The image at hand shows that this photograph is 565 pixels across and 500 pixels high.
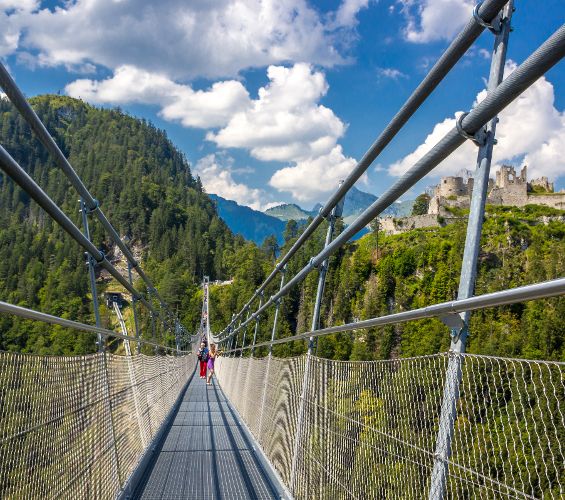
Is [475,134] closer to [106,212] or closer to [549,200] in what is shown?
[549,200]

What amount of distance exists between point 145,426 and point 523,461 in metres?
3.69

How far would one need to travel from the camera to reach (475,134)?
4.83 feet

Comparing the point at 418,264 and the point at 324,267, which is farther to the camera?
the point at 418,264

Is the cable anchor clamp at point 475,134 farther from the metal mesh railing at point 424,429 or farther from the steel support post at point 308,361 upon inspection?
the steel support post at point 308,361

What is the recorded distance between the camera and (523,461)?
1083 millimetres

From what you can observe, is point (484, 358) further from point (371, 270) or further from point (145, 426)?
point (371, 270)

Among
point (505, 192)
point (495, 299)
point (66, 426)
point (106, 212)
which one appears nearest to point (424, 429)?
point (495, 299)

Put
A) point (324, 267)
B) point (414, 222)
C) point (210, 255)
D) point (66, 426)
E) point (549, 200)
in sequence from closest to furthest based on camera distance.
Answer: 1. point (66, 426)
2. point (324, 267)
3. point (549, 200)
4. point (414, 222)
5. point (210, 255)

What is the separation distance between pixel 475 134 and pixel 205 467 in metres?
3.33

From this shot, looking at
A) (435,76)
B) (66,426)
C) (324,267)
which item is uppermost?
(435,76)

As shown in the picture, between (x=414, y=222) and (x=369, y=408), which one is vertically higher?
(x=414, y=222)

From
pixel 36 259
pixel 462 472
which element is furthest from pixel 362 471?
pixel 36 259

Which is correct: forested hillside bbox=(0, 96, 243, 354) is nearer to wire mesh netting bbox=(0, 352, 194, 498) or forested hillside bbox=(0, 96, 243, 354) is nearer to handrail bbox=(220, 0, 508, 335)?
wire mesh netting bbox=(0, 352, 194, 498)

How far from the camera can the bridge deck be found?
3494 mm
